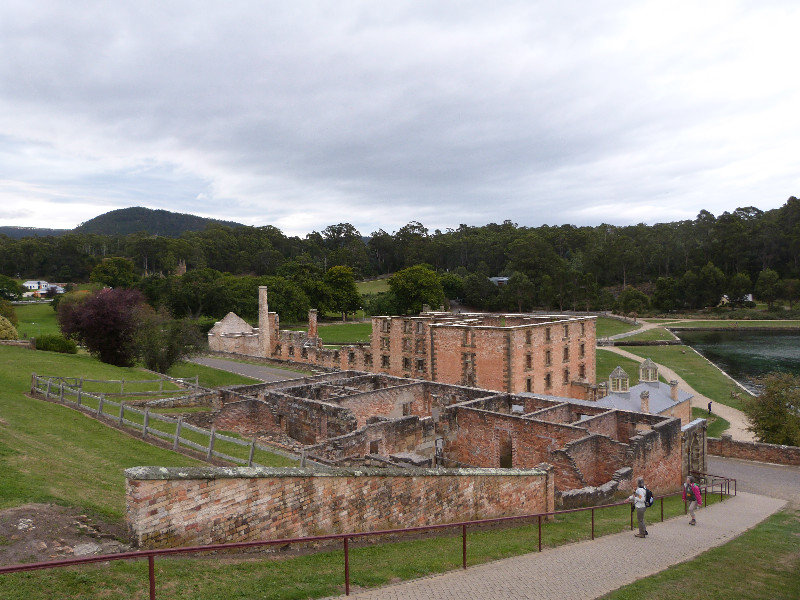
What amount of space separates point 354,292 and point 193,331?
52.5 metres

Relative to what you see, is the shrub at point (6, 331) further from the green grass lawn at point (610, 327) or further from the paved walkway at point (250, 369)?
the green grass lawn at point (610, 327)

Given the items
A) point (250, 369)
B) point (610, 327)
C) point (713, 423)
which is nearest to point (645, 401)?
point (713, 423)

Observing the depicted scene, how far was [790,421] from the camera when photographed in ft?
99.4

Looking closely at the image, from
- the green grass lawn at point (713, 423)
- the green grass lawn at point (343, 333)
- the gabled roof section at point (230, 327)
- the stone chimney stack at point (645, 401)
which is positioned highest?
the gabled roof section at point (230, 327)

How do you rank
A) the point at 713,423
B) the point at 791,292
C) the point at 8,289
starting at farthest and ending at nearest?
1. the point at 791,292
2. the point at 8,289
3. the point at 713,423

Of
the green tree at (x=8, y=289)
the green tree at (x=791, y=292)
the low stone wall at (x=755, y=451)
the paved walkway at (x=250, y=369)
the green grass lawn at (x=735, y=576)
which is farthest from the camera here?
the green tree at (x=791, y=292)

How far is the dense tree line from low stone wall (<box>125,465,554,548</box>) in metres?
80.6

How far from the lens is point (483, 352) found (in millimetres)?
39062

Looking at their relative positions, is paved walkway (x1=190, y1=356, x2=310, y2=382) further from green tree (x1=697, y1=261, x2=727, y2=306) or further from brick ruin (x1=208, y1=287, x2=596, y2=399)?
green tree (x1=697, y1=261, x2=727, y2=306)

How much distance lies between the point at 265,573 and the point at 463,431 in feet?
59.7

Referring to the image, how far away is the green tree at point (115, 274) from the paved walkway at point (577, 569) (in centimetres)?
9825

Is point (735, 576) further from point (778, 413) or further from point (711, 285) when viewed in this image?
point (711, 285)

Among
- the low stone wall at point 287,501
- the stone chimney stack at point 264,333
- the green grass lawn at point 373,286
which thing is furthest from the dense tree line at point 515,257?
the low stone wall at point 287,501

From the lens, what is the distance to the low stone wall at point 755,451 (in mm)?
27969
